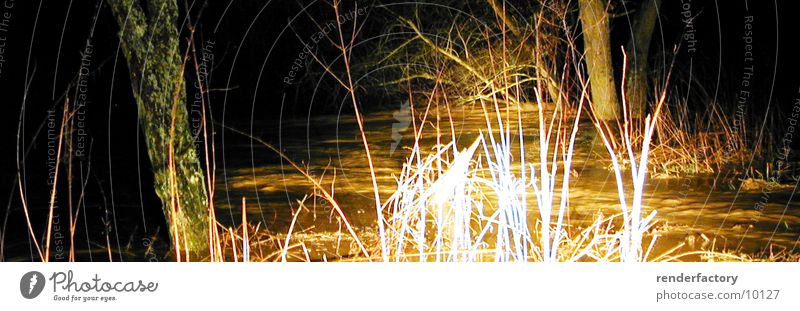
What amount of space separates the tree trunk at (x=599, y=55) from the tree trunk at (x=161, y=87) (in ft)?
24.3

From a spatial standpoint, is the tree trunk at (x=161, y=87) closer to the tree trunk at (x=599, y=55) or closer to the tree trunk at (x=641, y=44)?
the tree trunk at (x=599, y=55)

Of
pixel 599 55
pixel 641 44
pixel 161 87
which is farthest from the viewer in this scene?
pixel 641 44

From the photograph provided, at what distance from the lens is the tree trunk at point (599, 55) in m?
13.5

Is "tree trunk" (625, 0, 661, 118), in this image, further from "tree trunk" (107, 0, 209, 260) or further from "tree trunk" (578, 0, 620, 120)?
"tree trunk" (107, 0, 209, 260)

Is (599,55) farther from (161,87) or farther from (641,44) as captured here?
(161,87)

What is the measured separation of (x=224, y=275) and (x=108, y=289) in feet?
1.89

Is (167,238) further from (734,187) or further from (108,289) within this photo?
(734,187)

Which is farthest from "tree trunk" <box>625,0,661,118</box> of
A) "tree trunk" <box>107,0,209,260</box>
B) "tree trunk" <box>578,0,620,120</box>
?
"tree trunk" <box>107,0,209,260</box>

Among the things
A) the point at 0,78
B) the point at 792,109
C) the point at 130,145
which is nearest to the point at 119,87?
the point at 0,78

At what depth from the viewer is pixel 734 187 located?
922 cm

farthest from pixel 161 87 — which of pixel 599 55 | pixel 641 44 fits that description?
pixel 641 44

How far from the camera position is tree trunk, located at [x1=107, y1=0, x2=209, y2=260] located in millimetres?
6672

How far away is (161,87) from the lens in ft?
22.0

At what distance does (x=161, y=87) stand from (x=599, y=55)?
8.30m
